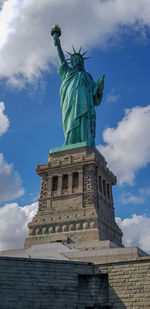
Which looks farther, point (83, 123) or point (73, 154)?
point (83, 123)

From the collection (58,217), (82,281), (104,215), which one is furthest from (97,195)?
(82,281)

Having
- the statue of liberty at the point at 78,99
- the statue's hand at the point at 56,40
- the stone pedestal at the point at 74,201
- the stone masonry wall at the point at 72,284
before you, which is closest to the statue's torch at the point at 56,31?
the statue's hand at the point at 56,40

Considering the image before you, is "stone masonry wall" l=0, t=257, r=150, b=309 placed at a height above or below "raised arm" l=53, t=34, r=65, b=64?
below

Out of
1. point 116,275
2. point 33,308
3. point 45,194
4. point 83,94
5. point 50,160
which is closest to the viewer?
point 33,308

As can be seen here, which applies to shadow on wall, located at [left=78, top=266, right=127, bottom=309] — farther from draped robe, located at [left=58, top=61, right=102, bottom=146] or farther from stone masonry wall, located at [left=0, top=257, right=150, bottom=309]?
draped robe, located at [left=58, top=61, right=102, bottom=146]

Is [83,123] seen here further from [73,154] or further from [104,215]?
[104,215]

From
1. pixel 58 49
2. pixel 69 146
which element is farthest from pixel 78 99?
pixel 58 49

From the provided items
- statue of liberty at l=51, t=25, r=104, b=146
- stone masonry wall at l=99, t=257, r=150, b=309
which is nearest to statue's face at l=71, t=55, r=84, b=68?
statue of liberty at l=51, t=25, r=104, b=146

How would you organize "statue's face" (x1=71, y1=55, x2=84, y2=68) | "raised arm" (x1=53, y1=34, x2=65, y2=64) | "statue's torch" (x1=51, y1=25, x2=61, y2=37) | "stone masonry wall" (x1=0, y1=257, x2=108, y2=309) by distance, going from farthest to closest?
"statue's torch" (x1=51, y1=25, x2=61, y2=37)
"raised arm" (x1=53, y1=34, x2=65, y2=64)
"statue's face" (x1=71, y1=55, x2=84, y2=68)
"stone masonry wall" (x1=0, y1=257, x2=108, y2=309)

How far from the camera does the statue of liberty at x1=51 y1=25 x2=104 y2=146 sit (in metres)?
36.3

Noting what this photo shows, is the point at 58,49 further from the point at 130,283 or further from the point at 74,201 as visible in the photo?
the point at 130,283

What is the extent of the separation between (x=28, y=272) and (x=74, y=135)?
71.6ft

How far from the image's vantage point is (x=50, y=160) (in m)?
35.0

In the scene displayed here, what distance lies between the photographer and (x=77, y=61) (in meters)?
41.4
